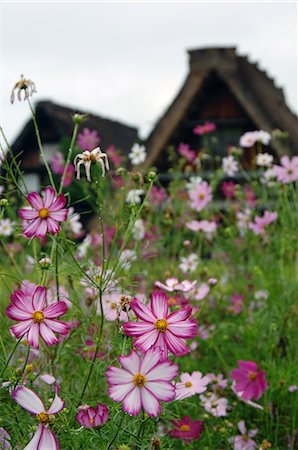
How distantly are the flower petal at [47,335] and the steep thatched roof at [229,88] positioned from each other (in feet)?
29.1

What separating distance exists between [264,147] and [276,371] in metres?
8.14

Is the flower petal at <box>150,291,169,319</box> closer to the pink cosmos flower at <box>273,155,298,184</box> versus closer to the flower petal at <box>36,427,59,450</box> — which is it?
the flower petal at <box>36,427,59,450</box>

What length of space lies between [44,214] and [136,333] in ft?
0.92

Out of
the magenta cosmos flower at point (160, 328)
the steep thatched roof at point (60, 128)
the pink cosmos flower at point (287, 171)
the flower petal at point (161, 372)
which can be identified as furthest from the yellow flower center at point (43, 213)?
the steep thatched roof at point (60, 128)

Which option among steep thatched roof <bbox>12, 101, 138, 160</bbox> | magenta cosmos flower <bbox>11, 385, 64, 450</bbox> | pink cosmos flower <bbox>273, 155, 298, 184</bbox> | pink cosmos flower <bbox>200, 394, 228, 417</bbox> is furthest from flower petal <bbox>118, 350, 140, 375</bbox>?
steep thatched roof <bbox>12, 101, 138, 160</bbox>

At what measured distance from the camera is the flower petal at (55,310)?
1188 millimetres

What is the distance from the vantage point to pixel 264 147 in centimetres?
1014

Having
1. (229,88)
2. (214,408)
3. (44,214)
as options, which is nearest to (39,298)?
(44,214)

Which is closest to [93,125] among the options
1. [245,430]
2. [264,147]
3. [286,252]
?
[264,147]

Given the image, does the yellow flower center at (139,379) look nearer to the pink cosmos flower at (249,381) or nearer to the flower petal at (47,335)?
the flower petal at (47,335)

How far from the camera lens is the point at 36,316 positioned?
121 centimetres

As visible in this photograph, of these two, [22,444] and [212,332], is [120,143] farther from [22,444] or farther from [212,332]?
[22,444]

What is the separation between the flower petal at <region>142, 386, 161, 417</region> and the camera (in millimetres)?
1098

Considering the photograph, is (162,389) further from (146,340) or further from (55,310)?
(55,310)
